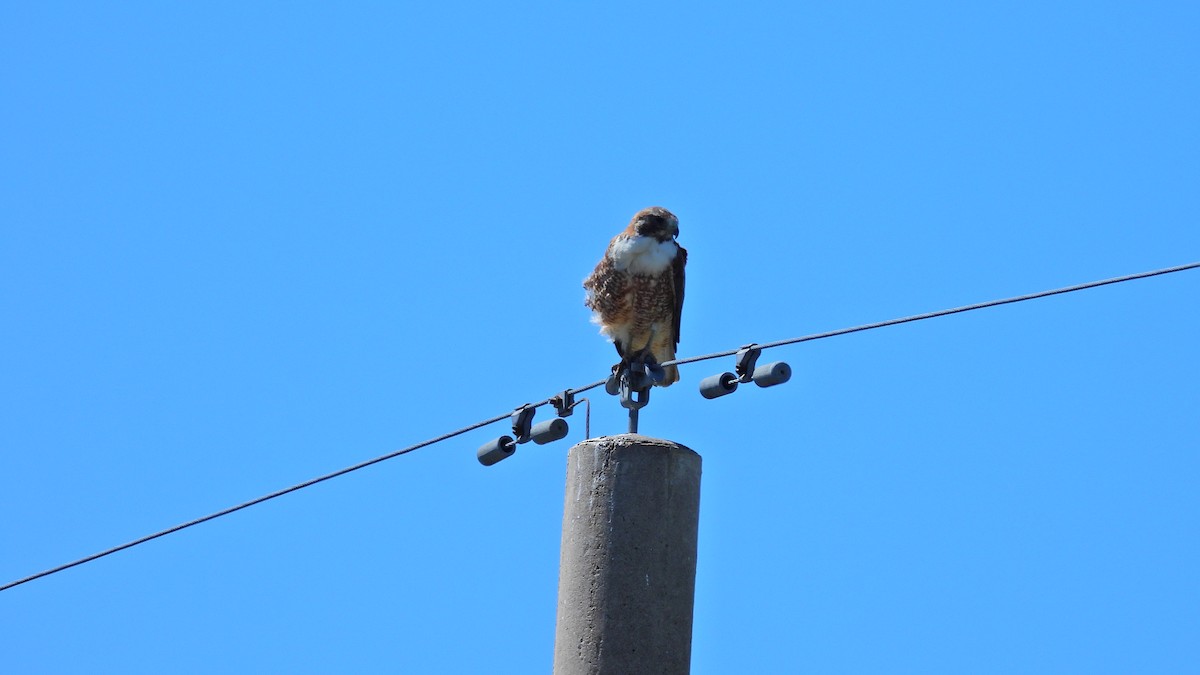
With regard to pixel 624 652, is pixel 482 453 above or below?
above

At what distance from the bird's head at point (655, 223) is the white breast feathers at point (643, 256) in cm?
4

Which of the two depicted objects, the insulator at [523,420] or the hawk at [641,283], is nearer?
the insulator at [523,420]

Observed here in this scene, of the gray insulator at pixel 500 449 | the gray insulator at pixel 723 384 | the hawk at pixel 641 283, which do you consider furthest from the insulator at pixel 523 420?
the hawk at pixel 641 283

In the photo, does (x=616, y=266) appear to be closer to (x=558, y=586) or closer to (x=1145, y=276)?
(x=558, y=586)

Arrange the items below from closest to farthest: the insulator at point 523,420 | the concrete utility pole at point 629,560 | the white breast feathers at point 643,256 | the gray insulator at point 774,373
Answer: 1. the concrete utility pole at point 629,560
2. the gray insulator at point 774,373
3. the insulator at point 523,420
4. the white breast feathers at point 643,256

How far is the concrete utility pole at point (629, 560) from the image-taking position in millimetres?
5961

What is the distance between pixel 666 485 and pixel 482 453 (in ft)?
5.42

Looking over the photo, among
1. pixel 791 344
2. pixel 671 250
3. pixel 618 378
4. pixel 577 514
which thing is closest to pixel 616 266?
pixel 671 250

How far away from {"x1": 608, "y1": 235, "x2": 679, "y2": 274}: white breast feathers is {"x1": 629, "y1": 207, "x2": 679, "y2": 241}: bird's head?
0.04 metres

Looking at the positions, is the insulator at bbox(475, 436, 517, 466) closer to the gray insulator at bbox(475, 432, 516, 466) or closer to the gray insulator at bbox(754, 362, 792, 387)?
the gray insulator at bbox(475, 432, 516, 466)

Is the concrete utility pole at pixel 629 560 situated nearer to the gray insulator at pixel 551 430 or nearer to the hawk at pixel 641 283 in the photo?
the gray insulator at pixel 551 430

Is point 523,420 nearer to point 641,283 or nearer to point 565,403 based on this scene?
point 565,403

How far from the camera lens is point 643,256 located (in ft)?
31.7

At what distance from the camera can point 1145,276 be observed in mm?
5551
